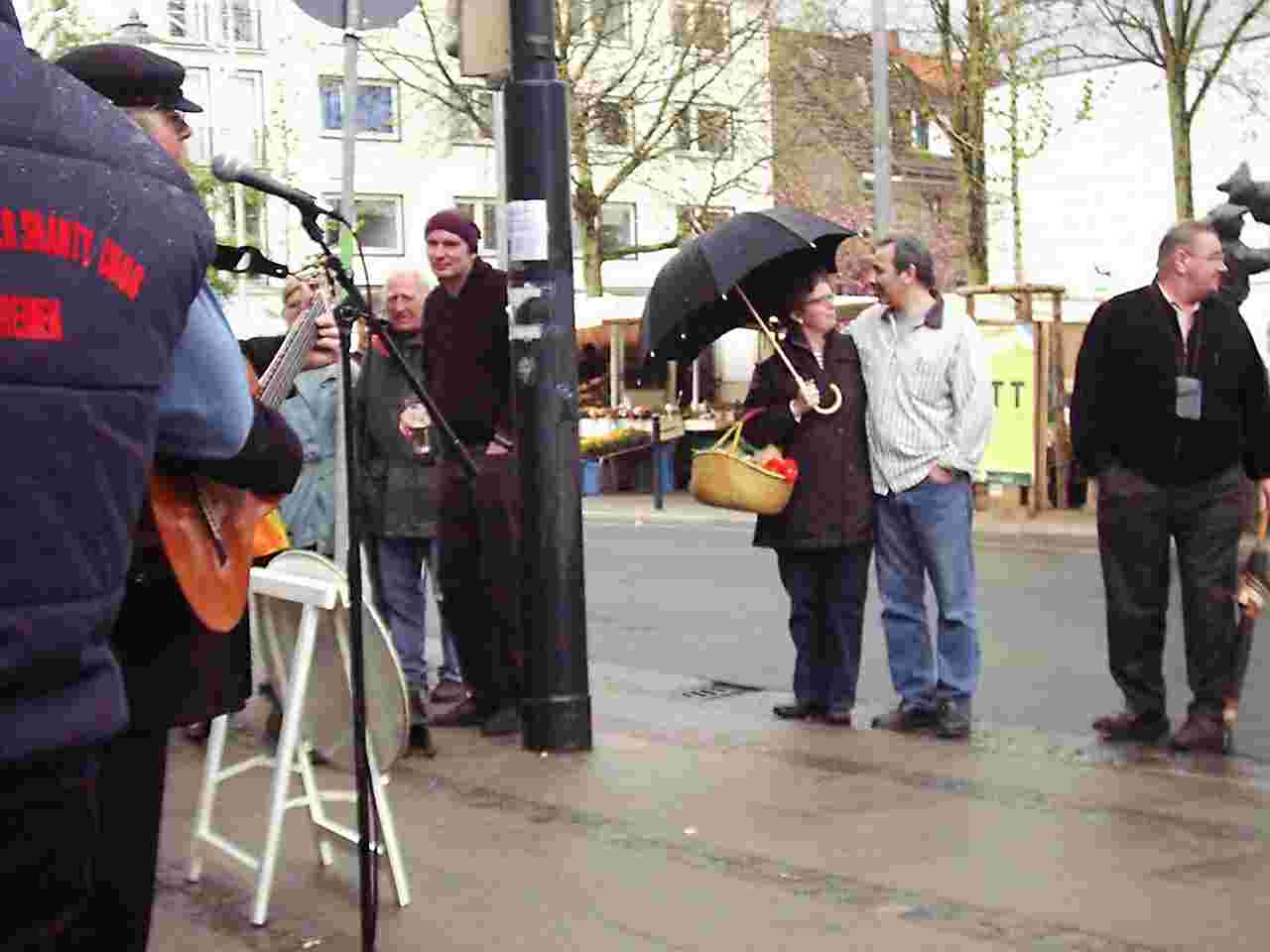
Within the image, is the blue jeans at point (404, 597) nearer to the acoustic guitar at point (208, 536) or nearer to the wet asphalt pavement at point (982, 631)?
the wet asphalt pavement at point (982, 631)

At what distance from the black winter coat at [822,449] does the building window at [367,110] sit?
42.0 m

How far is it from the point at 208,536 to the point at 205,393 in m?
0.58

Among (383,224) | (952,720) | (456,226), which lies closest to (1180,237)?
(952,720)

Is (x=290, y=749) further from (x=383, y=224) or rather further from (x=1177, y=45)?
(x=383, y=224)

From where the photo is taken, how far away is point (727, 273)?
801cm

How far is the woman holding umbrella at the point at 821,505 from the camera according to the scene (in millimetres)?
7988

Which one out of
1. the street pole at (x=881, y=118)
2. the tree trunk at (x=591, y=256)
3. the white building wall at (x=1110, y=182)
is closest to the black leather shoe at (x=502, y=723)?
the street pole at (x=881, y=118)

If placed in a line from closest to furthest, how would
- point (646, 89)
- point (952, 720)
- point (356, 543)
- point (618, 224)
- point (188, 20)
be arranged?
point (356, 543)
point (952, 720)
point (646, 89)
point (188, 20)
point (618, 224)

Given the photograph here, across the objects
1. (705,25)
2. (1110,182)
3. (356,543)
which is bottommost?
(356,543)

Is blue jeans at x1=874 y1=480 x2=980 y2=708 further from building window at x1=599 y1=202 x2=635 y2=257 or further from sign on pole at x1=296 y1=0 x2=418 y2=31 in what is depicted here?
building window at x1=599 y1=202 x2=635 y2=257

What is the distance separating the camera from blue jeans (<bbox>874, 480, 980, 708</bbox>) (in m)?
7.83

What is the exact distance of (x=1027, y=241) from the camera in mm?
43312

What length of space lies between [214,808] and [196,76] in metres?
45.9

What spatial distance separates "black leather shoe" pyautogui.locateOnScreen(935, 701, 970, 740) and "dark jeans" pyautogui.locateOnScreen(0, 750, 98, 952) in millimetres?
5746
